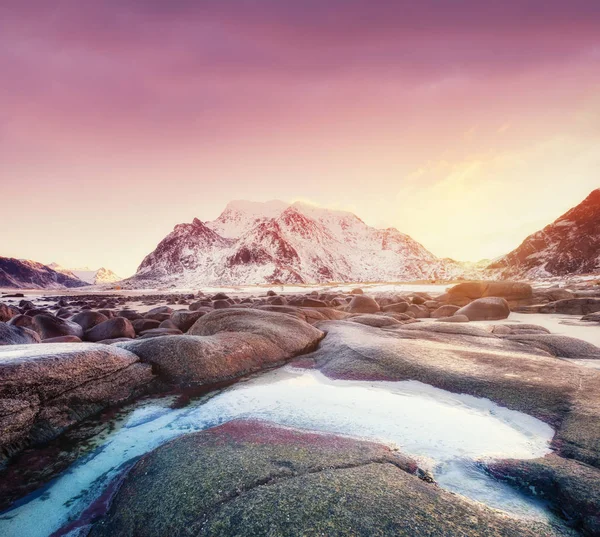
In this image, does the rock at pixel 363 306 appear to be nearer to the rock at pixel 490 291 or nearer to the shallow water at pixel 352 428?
the rock at pixel 490 291

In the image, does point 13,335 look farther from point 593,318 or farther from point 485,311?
point 593,318

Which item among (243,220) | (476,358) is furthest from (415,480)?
(243,220)

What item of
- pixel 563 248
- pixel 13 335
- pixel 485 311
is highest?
pixel 563 248

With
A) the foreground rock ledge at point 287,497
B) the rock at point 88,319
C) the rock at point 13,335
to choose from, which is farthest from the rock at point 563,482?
the rock at point 88,319

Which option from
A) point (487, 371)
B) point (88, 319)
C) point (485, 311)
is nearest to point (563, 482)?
point (487, 371)

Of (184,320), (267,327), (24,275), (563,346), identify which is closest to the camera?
(563,346)

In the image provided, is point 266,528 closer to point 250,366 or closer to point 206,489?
point 206,489
